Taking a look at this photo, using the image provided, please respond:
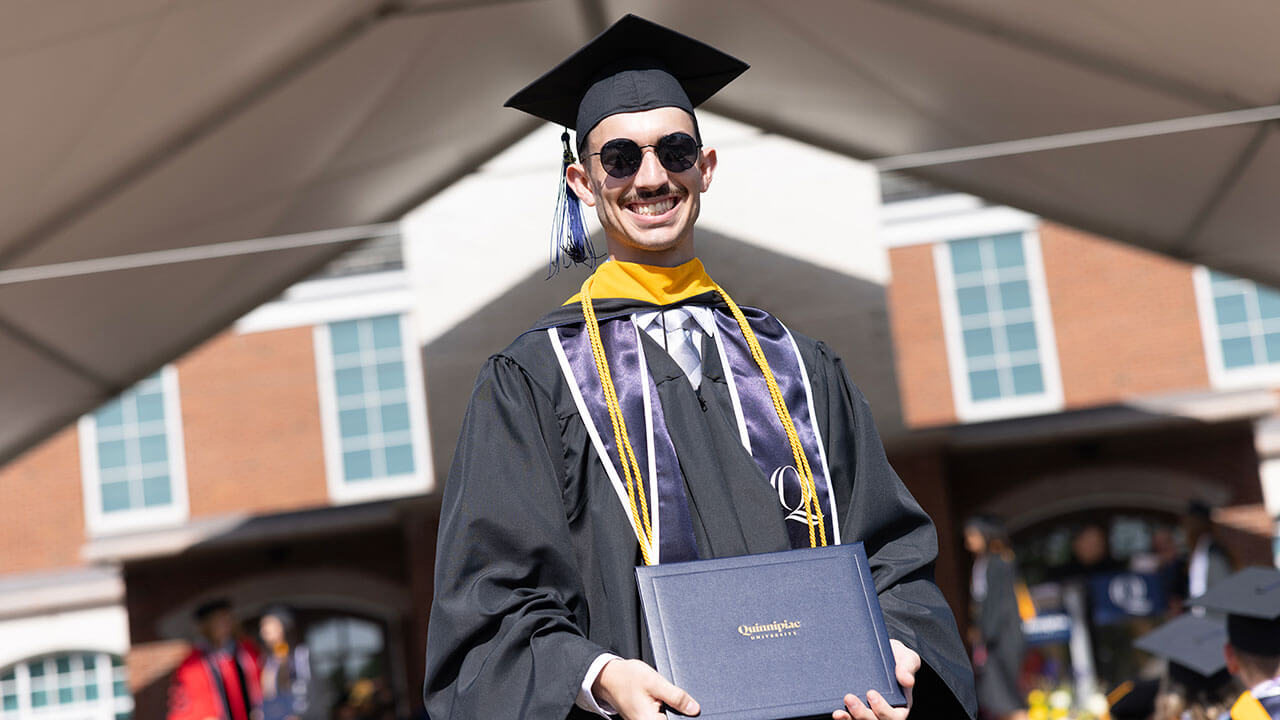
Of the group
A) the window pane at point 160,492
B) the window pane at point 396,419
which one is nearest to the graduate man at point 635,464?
the window pane at point 396,419

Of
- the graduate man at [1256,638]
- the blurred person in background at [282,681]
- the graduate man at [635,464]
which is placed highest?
the graduate man at [635,464]

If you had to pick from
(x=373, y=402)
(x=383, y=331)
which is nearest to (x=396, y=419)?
(x=373, y=402)

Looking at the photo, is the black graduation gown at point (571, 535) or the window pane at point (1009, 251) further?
the window pane at point (1009, 251)

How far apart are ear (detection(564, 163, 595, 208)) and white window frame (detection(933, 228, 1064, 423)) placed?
15.9 m

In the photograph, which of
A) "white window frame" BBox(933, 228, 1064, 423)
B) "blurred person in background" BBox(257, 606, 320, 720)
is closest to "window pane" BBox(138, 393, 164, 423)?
"blurred person in background" BBox(257, 606, 320, 720)

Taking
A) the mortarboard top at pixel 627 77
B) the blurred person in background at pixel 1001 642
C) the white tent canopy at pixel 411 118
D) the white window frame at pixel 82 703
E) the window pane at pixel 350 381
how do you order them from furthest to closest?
the window pane at pixel 350 381, the white window frame at pixel 82 703, the blurred person in background at pixel 1001 642, the white tent canopy at pixel 411 118, the mortarboard top at pixel 627 77

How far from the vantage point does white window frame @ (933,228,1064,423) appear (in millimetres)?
17750

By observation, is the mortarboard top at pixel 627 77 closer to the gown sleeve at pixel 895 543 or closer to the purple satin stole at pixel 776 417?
the purple satin stole at pixel 776 417

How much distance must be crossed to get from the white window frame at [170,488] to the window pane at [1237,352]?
44.9 feet

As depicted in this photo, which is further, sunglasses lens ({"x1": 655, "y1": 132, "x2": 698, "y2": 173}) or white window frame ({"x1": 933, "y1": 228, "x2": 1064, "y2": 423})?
white window frame ({"x1": 933, "y1": 228, "x2": 1064, "y2": 423})

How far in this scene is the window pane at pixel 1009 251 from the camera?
18.0 meters

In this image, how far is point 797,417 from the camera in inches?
82.2

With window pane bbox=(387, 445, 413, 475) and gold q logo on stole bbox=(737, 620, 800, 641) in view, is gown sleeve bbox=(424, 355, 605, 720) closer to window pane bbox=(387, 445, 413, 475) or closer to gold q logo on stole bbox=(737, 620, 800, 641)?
gold q logo on stole bbox=(737, 620, 800, 641)

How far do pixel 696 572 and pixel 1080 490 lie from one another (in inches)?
610
